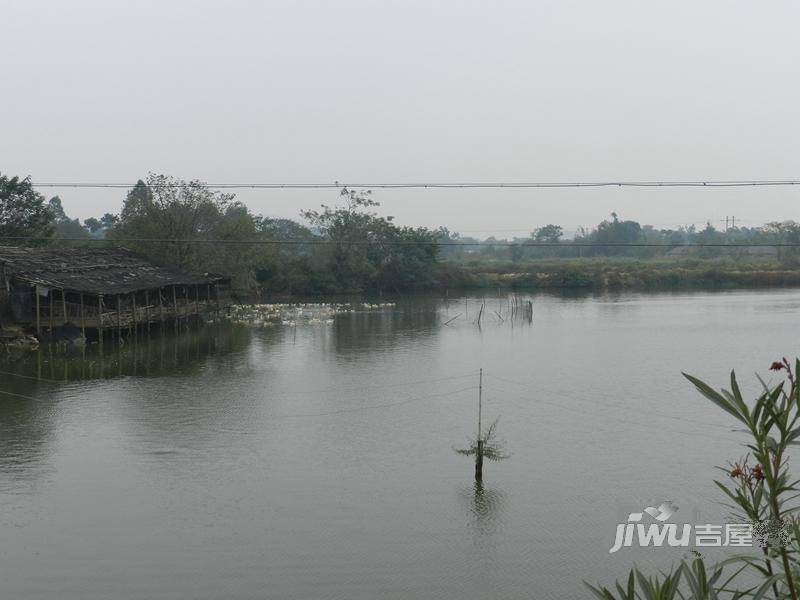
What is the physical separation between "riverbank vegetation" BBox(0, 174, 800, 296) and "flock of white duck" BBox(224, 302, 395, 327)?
2674 millimetres

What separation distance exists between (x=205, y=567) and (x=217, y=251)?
3617 centimetres

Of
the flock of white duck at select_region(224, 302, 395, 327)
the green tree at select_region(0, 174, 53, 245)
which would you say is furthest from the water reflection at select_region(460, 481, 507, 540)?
the green tree at select_region(0, 174, 53, 245)

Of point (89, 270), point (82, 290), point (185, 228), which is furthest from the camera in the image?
point (185, 228)

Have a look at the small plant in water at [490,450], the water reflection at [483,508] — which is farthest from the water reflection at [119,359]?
the water reflection at [483,508]

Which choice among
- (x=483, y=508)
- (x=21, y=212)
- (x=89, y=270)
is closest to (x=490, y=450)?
(x=483, y=508)

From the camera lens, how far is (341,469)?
14.6 metres

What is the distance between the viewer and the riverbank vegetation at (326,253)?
43.9 meters

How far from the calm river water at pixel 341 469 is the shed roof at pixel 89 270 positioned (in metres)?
2.70

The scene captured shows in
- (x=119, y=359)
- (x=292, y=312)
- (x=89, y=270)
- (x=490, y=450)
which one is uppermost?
(x=89, y=270)

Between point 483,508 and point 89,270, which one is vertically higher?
point 89,270

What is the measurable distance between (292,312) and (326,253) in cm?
1510

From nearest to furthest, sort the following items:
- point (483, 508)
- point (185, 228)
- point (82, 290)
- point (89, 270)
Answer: point (483, 508) < point (82, 290) < point (89, 270) < point (185, 228)

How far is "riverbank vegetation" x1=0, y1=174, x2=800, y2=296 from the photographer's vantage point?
43.9 m

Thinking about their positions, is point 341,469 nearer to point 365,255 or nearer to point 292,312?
point 292,312
